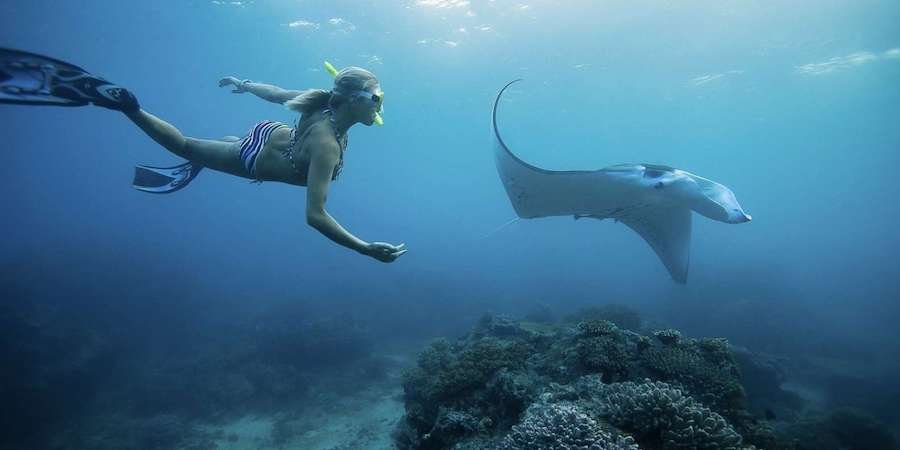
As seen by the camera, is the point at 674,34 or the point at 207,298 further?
the point at 207,298

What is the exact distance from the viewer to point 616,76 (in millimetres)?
32344

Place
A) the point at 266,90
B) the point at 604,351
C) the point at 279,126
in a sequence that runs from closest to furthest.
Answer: the point at 279,126, the point at 266,90, the point at 604,351

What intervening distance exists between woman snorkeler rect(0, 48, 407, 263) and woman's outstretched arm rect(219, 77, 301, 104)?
0.04 meters

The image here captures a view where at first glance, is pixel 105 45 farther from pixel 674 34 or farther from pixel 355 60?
pixel 674 34

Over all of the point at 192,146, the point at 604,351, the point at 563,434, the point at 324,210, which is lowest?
the point at 563,434

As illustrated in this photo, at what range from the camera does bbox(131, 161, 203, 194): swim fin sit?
192 inches

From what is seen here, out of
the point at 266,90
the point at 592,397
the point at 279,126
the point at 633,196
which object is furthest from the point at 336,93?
the point at 633,196

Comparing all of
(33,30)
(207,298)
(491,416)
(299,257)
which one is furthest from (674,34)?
(33,30)

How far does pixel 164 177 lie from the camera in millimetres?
5000

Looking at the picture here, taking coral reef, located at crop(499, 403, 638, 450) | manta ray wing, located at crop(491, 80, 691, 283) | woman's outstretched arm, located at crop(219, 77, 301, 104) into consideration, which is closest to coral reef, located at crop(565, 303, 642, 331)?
manta ray wing, located at crop(491, 80, 691, 283)

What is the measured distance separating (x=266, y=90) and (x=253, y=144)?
3.02 feet

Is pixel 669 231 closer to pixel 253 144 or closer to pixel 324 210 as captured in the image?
pixel 324 210

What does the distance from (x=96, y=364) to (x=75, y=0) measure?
81.1ft

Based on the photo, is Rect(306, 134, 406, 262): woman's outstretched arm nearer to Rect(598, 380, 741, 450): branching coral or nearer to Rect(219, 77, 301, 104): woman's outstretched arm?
Rect(219, 77, 301, 104): woman's outstretched arm
